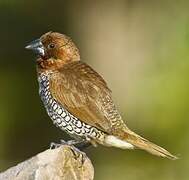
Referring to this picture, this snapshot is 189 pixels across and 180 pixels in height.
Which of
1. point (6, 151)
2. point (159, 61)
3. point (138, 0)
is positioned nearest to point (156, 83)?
point (159, 61)

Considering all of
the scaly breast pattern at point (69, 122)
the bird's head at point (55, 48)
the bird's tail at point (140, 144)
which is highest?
the bird's head at point (55, 48)

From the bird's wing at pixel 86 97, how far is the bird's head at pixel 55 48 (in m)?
0.17

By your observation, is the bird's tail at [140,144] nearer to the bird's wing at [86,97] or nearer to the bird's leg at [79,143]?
the bird's wing at [86,97]

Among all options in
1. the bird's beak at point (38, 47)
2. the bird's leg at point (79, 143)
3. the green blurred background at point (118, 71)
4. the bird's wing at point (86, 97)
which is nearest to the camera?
the bird's leg at point (79, 143)

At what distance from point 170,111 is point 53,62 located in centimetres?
319

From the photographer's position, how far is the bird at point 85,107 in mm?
7301

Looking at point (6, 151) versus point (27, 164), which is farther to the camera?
point (6, 151)

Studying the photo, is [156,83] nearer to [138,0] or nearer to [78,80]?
[138,0]

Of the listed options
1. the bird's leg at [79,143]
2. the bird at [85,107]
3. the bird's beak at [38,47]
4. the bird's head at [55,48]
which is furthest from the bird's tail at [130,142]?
the bird's beak at [38,47]

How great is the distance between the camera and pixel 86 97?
732 cm

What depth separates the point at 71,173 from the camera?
21.5 ft

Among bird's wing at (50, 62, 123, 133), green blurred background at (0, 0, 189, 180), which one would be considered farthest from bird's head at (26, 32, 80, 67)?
green blurred background at (0, 0, 189, 180)

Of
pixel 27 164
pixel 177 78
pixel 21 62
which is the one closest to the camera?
pixel 27 164

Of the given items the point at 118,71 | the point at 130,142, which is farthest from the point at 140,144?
the point at 118,71
